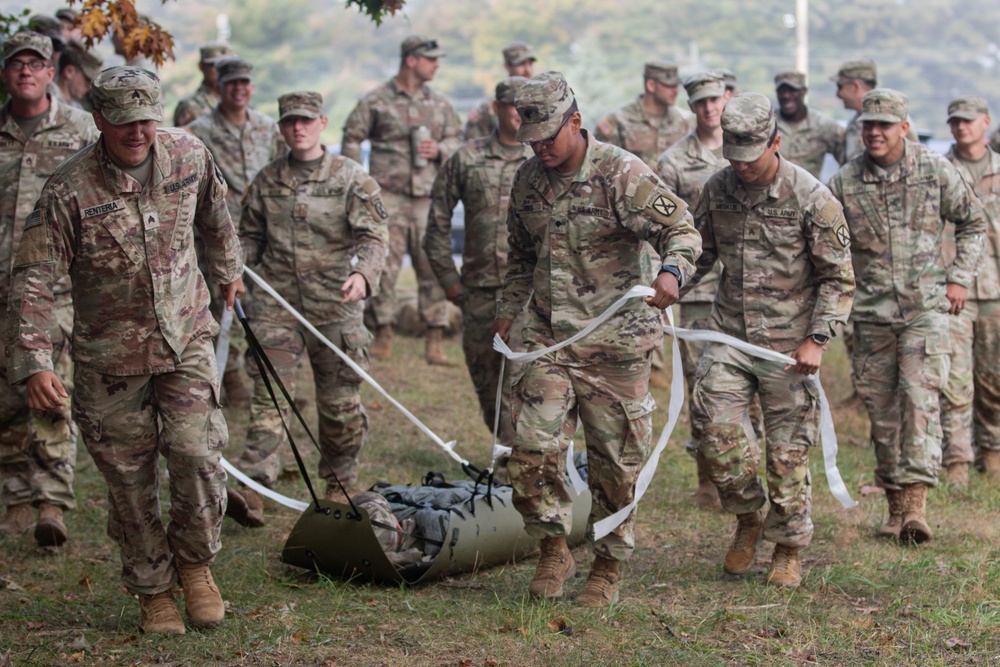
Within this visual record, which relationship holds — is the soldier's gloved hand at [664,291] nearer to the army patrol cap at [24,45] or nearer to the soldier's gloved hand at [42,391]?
the soldier's gloved hand at [42,391]

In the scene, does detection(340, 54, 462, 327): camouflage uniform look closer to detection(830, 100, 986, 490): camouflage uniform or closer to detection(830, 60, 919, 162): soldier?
detection(830, 60, 919, 162): soldier

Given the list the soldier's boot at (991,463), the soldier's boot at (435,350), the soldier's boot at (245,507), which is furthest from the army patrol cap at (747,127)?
the soldier's boot at (435,350)

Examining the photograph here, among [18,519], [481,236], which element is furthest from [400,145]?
[18,519]

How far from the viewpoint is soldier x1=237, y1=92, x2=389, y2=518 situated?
7.64m

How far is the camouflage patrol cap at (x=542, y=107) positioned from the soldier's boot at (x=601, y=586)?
1977 mm

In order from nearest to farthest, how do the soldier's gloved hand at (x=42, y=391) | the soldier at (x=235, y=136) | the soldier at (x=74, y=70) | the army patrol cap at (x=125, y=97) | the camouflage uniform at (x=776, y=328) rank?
the soldier's gloved hand at (x=42, y=391) → the army patrol cap at (x=125, y=97) → the camouflage uniform at (x=776, y=328) → the soldier at (x=235, y=136) → the soldier at (x=74, y=70)

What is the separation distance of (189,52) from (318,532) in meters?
63.2

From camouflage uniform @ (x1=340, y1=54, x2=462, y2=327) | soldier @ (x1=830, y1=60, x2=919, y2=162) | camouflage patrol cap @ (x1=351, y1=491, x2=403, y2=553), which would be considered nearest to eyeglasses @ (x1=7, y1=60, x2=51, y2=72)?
camouflage patrol cap @ (x1=351, y1=491, x2=403, y2=553)

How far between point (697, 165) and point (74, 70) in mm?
4982

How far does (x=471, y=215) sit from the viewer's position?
28.5 ft

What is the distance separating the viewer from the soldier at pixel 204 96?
1062 cm

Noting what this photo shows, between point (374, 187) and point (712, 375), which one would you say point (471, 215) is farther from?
point (712, 375)

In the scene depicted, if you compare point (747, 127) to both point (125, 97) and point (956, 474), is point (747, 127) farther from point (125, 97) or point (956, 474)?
point (956, 474)

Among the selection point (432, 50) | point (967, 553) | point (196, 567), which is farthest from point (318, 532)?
point (432, 50)
